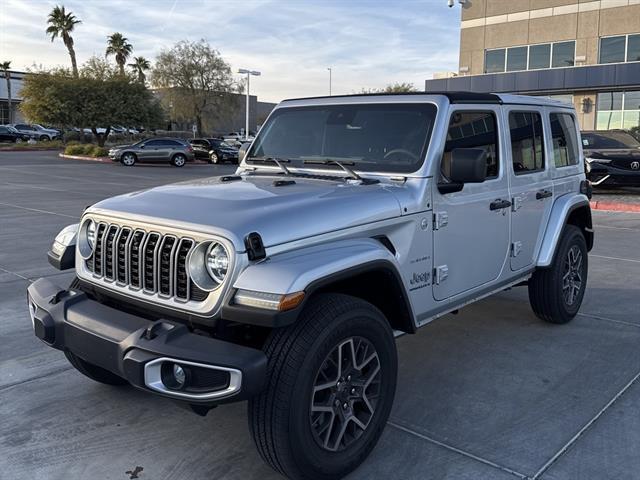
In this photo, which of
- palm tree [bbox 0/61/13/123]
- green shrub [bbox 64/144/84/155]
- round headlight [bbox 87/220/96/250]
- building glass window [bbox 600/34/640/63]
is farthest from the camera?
palm tree [bbox 0/61/13/123]

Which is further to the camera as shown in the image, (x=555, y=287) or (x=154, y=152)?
(x=154, y=152)

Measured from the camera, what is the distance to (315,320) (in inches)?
114

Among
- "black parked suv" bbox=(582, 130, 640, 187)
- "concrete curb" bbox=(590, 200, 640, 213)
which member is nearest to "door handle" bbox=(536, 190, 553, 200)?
"concrete curb" bbox=(590, 200, 640, 213)

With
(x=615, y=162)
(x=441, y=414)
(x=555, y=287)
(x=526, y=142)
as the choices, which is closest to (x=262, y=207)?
(x=441, y=414)

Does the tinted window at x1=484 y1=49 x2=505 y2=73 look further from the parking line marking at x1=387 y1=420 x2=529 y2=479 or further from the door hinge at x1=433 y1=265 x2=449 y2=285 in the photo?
the parking line marking at x1=387 y1=420 x2=529 y2=479

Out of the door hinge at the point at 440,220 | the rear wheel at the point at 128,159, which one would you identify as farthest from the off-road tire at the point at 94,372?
the rear wheel at the point at 128,159

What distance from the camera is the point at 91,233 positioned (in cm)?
363

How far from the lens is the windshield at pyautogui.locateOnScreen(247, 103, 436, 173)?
158 inches

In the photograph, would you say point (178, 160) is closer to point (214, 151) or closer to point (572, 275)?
point (214, 151)

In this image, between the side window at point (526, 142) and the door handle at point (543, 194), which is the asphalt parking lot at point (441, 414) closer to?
the door handle at point (543, 194)

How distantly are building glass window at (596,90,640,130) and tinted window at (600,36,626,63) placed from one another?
71.5 inches

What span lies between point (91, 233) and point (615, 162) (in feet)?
51.3

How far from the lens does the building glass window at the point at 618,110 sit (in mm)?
30172

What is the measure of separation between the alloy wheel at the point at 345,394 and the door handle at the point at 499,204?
1.68m
